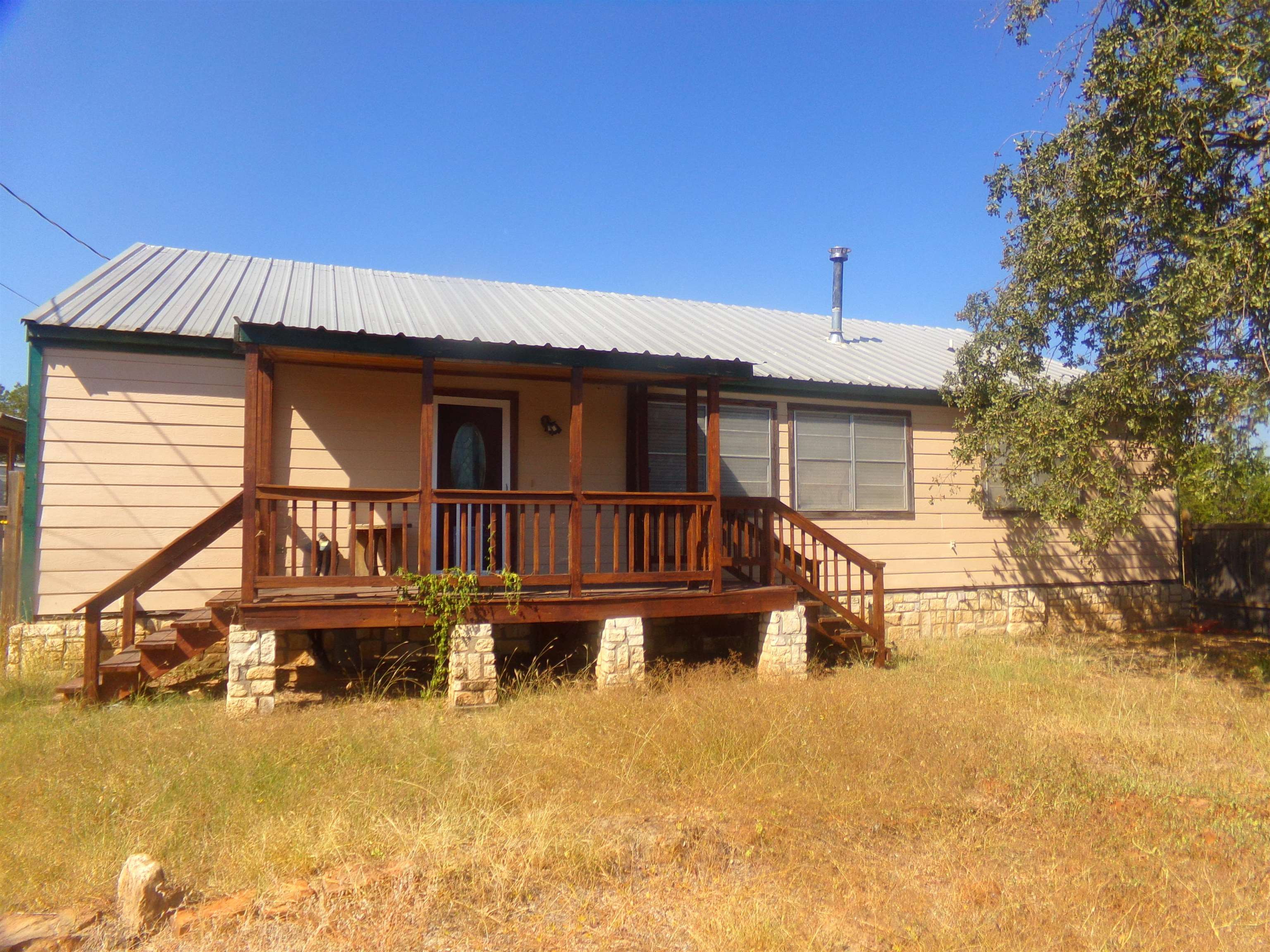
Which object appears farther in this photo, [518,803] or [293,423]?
[293,423]

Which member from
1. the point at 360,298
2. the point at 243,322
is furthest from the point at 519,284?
the point at 243,322

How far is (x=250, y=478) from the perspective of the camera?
664 centimetres

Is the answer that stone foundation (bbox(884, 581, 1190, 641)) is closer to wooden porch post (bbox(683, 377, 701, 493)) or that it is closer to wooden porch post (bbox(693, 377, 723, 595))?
wooden porch post (bbox(683, 377, 701, 493))

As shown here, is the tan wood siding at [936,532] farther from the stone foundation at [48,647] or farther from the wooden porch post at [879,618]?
the stone foundation at [48,647]

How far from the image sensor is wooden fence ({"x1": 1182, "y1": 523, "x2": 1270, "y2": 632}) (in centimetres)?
1266

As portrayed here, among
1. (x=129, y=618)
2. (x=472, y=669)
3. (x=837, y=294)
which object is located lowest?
(x=472, y=669)

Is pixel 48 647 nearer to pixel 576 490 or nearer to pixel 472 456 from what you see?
pixel 472 456

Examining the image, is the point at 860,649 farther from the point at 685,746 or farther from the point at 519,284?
the point at 519,284

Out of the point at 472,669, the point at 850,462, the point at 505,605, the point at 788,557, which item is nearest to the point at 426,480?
the point at 505,605

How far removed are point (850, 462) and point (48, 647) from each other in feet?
27.7

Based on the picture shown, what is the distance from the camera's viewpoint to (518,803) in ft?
15.7

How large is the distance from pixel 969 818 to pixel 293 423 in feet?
22.0

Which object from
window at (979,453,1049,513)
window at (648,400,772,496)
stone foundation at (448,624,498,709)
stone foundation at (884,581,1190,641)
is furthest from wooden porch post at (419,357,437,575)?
window at (979,453,1049,513)

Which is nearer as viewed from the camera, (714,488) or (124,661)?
(124,661)
